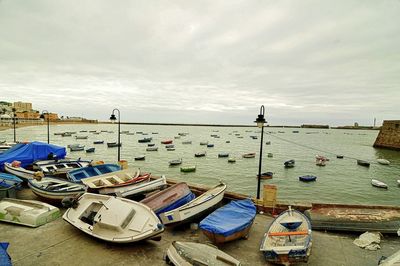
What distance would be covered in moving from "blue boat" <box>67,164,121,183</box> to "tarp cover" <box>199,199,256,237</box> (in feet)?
25.2

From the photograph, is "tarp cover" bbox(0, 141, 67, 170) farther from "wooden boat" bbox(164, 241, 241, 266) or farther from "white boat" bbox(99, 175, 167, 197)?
"wooden boat" bbox(164, 241, 241, 266)

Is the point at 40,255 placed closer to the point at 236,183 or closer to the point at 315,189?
the point at 236,183

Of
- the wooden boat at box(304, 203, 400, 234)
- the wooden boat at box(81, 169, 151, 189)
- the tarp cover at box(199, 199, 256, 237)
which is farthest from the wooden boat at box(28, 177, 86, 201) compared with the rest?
the wooden boat at box(304, 203, 400, 234)

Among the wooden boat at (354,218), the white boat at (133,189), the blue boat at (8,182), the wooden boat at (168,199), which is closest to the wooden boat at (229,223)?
the wooden boat at (168,199)

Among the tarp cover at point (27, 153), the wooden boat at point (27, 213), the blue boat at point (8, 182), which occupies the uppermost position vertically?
the tarp cover at point (27, 153)

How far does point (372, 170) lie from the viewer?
36.5m

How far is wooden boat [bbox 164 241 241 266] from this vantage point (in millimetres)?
5191

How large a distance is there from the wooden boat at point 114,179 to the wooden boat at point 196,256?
578cm

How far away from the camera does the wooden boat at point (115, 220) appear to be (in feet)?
20.9

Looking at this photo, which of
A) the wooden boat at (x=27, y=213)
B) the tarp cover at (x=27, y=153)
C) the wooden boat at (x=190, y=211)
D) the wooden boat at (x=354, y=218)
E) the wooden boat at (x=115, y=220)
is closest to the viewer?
the wooden boat at (x=115, y=220)

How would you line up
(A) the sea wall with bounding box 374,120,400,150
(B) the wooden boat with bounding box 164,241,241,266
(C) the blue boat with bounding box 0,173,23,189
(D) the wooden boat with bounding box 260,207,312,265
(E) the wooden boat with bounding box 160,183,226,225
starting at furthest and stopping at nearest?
(A) the sea wall with bounding box 374,120,400,150
(C) the blue boat with bounding box 0,173,23,189
(E) the wooden boat with bounding box 160,183,226,225
(D) the wooden boat with bounding box 260,207,312,265
(B) the wooden boat with bounding box 164,241,241,266

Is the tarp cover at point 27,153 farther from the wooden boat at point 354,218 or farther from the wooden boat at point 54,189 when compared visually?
the wooden boat at point 354,218

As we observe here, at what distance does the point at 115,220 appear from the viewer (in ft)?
22.0

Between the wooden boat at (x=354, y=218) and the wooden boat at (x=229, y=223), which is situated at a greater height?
the wooden boat at (x=229, y=223)
